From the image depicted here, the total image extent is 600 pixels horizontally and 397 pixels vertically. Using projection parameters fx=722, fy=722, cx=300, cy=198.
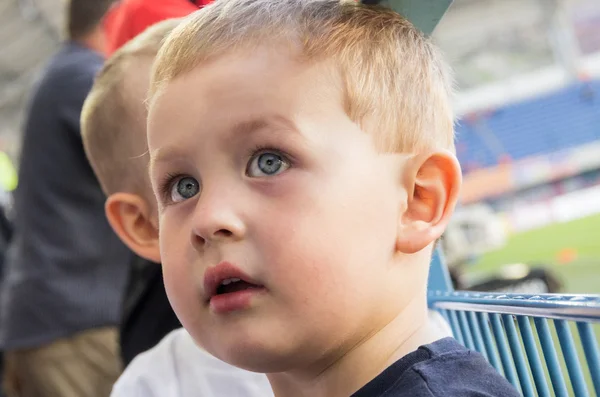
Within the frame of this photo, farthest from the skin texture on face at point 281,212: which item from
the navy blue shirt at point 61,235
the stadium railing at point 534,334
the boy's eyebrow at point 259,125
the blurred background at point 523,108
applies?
the blurred background at point 523,108

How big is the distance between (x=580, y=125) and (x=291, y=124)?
36.9 ft

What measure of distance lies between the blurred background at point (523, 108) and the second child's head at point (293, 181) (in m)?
8.12

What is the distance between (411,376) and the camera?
0.59 m

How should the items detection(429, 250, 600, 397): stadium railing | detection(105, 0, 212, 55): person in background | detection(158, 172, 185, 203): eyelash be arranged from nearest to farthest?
detection(429, 250, 600, 397): stadium railing, detection(158, 172, 185, 203): eyelash, detection(105, 0, 212, 55): person in background

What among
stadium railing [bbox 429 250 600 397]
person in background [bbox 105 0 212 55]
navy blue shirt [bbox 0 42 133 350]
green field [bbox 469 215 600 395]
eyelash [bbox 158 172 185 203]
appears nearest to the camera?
stadium railing [bbox 429 250 600 397]

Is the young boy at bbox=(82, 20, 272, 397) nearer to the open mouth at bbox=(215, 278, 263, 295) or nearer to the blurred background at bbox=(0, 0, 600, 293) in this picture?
the open mouth at bbox=(215, 278, 263, 295)

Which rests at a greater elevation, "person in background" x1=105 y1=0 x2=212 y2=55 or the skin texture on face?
"person in background" x1=105 y1=0 x2=212 y2=55

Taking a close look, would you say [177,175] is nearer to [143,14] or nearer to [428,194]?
[428,194]

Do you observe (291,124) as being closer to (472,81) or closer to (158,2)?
(158,2)

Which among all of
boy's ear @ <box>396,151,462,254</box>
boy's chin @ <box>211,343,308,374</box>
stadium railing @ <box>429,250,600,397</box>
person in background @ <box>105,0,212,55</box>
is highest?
person in background @ <box>105,0,212,55</box>

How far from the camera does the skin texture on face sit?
1.85 ft

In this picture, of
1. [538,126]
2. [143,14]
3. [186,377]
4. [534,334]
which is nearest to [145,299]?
[186,377]

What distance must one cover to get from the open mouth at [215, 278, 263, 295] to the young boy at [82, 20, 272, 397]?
1.30ft

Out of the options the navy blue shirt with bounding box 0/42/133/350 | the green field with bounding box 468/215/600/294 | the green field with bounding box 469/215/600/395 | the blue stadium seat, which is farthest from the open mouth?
the blue stadium seat
